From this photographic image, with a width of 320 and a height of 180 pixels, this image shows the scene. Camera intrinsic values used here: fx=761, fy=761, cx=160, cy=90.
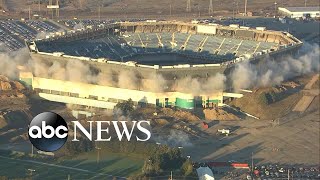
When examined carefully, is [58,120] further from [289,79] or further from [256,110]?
[289,79]

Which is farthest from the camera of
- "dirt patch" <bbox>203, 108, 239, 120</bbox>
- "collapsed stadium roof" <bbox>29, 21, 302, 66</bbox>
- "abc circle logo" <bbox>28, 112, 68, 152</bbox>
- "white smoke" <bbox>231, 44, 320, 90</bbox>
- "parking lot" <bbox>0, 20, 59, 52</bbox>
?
"parking lot" <bbox>0, 20, 59, 52</bbox>

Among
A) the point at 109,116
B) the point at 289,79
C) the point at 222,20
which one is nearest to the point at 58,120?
→ the point at 109,116

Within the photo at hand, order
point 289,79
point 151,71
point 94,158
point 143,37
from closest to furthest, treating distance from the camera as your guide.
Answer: point 94,158, point 151,71, point 289,79, point 143,37

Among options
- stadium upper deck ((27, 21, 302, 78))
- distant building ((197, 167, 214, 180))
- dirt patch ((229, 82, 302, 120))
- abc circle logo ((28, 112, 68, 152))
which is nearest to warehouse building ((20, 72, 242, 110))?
dirt patch ((229, 82, 302, 120))

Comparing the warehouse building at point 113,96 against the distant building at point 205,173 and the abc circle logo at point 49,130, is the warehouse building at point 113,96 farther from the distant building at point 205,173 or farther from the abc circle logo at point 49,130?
the abc circle logo at point 49,130

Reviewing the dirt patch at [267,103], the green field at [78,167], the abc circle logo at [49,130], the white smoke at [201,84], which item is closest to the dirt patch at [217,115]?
the dirt patch at [267,103]

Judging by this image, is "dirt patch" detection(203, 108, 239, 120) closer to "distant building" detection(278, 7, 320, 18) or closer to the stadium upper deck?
the stadium upper deck
